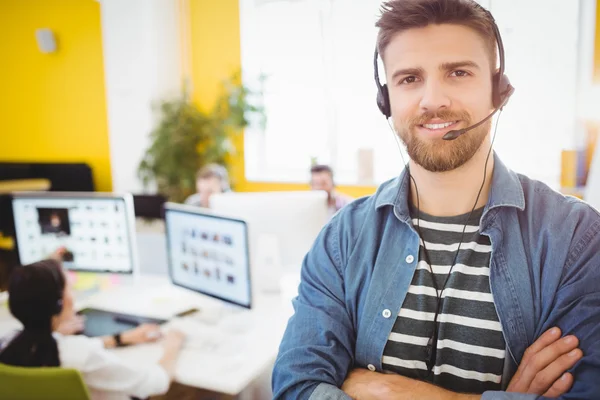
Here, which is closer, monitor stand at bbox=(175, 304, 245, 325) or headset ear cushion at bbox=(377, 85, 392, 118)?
headset ear cushion at bbox=(377, 85, 392, 118)

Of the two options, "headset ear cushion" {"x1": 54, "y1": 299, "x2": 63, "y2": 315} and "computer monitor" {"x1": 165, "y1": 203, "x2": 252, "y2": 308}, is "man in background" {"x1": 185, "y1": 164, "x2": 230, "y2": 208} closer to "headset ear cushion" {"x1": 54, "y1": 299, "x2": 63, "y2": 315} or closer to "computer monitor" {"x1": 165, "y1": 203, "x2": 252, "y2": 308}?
"computer monitor" {"x1": 165, "y1": 203, "x2": 252, "y2": 308}

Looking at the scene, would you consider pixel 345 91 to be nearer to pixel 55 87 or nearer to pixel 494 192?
pixel 494 192

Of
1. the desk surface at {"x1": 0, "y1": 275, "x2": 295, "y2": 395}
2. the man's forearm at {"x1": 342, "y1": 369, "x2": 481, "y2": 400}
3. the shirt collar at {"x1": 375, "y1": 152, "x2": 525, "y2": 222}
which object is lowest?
the desk surface at {"x1": 0, "y1": 275, "x2": 295, "y2": 395}

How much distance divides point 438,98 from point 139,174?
12.9 feet

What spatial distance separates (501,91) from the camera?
1.04m

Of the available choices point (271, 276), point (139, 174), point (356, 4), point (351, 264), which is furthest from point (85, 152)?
point (351, 264)

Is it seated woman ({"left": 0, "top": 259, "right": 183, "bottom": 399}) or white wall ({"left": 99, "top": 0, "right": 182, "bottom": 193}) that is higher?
white wall ({"left": 99, "top": 0, "right": 182, "bottom": 193})

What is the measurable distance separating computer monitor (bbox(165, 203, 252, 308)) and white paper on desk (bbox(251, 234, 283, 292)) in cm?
32

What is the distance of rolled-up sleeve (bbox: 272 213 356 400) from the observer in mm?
970

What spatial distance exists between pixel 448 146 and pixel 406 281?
1.04 ft

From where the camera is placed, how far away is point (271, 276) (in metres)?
2.07

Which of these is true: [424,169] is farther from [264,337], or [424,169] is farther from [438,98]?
[264,337]

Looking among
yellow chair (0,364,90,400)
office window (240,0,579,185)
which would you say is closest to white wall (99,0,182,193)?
office window (240,0,579,185)

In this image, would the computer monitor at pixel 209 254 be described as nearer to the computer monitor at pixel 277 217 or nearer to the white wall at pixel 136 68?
the computer monitor at pixel 277 217
